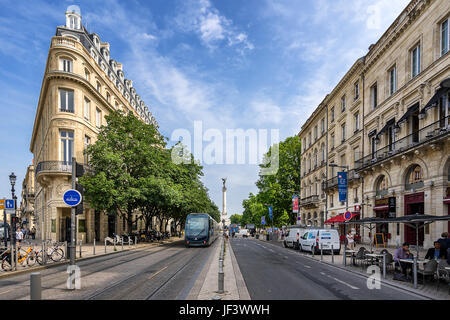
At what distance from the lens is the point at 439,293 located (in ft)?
29.7

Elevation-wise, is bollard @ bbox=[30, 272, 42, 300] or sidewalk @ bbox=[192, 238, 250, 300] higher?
bollard @ bbox=[30, 272, 42, 300]

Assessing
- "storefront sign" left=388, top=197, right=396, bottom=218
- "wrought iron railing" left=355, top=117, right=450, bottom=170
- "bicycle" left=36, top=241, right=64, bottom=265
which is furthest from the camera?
"storefront sign" left=388, top=197, right=396, bottom=218

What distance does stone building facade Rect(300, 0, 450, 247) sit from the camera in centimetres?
1902

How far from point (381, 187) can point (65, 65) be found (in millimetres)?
30765

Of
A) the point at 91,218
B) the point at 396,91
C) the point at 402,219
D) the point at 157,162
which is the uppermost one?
the point at 396,91

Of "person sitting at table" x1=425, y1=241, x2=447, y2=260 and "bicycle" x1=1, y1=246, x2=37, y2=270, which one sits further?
"bicycle" x1=1, y1=246, x2=37, y2=270

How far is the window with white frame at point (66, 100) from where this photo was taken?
2988 cm

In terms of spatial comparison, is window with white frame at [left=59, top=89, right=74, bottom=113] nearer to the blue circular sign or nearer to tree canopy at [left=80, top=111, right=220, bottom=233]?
tree canopy at [left=80, top=111, right=220, bottom=233]

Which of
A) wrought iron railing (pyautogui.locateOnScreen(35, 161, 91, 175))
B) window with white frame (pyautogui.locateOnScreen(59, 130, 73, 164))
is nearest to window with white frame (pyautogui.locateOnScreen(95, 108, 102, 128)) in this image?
window with white frame (pyautogui.locateOnScreen(59, 130, 73, 164))

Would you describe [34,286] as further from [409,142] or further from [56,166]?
[56,166]

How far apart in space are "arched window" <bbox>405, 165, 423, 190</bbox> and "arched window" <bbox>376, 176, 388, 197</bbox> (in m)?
3.04
